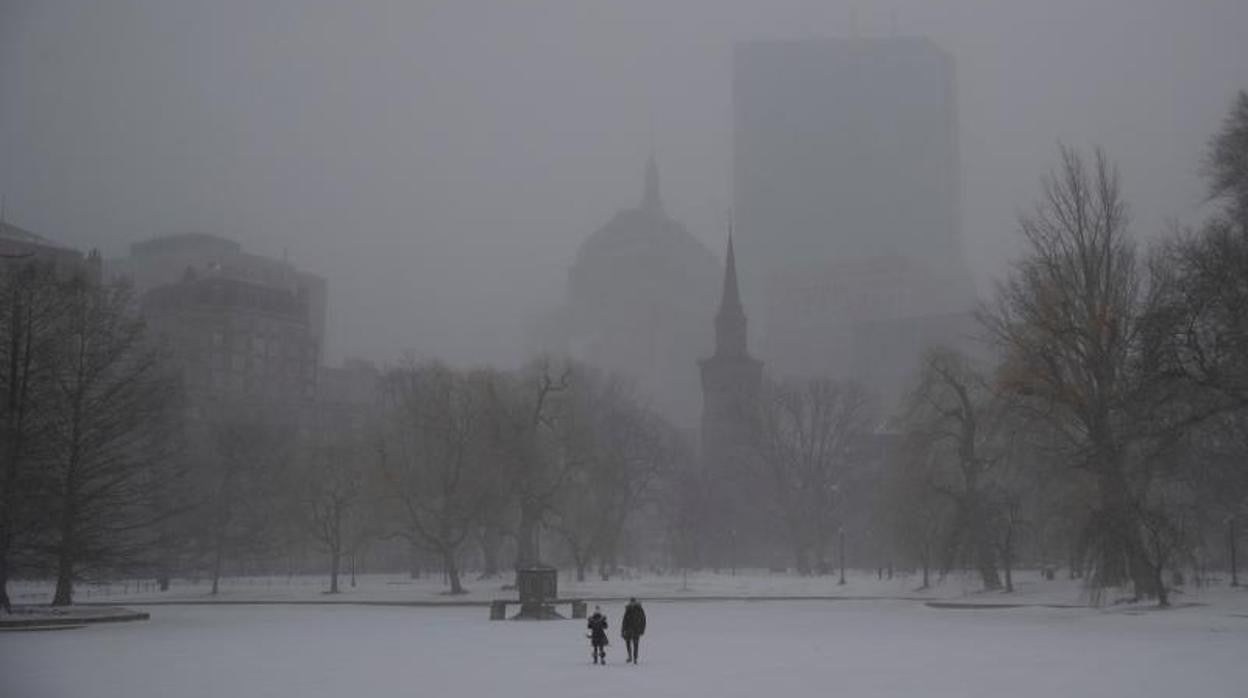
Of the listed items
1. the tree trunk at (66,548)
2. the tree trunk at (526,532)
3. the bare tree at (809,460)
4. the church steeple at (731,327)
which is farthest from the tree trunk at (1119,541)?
the church steeple at (731,327)

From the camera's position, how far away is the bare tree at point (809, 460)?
100875 mm

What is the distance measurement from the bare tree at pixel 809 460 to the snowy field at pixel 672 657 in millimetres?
56102

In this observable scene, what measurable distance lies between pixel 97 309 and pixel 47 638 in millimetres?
16946

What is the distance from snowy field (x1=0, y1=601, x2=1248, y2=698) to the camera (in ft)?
73.3

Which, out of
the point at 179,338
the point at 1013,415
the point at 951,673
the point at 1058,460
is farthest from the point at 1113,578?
the point at 179,338

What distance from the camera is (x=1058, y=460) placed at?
46.0 meters

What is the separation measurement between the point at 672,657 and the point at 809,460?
76012 millimetres

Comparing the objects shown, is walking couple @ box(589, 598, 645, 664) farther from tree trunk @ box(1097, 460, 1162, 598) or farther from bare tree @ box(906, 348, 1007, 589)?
bare tree @ box(906, 348, 1007, 589)

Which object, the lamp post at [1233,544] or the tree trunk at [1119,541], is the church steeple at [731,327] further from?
the tree trunk at [1119,541]

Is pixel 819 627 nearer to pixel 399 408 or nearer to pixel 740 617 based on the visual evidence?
pixel 740 617

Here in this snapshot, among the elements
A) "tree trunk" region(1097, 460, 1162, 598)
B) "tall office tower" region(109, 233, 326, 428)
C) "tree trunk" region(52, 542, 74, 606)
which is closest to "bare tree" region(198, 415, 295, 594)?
"tree trunk" region(52, 542, 74, 606)

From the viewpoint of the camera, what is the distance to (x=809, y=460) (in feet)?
338

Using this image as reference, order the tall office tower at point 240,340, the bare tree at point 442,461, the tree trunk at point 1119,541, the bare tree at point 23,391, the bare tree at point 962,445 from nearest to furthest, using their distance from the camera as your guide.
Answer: the tree trunk at point 1119,541
the bare tree at point 23,391
the bare tree at point 962,445
the bare tree at point 442,461
the tall office tower at point 240,340

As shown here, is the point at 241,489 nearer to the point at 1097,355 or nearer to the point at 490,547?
the point at 490,547
